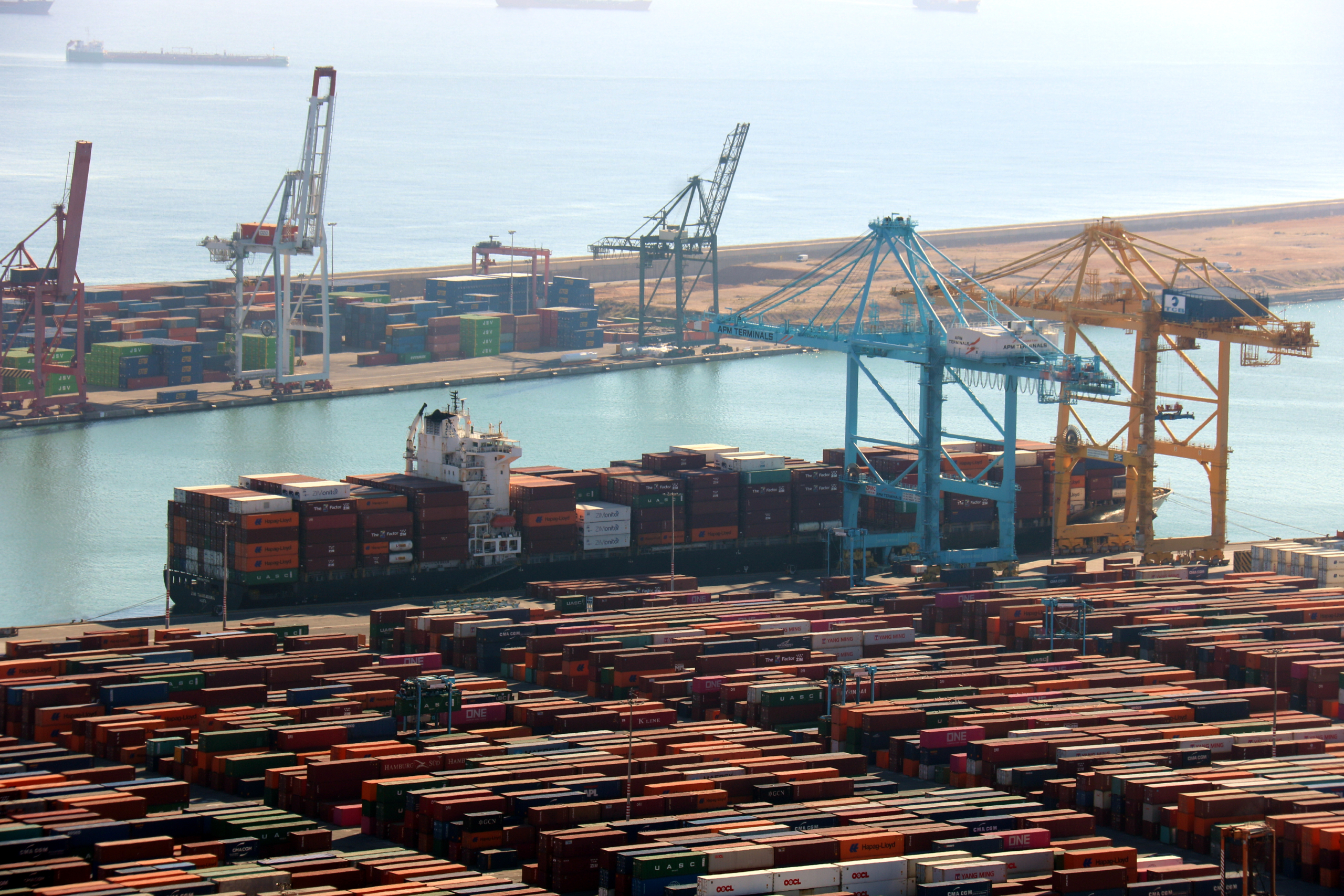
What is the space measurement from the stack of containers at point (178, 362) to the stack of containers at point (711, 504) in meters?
34.4

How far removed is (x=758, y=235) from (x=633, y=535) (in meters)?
102

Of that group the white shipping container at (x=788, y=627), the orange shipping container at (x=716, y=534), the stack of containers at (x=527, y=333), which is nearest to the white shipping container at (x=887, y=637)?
the white shipping container at (x=788, y=627)

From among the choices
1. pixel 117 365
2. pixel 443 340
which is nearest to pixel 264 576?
pixel 117 365

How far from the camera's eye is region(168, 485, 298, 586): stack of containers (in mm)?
44656

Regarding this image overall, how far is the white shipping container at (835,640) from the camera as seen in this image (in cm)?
3841

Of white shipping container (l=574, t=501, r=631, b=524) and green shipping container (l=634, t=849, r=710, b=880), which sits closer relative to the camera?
green shipping container (l=634, t=849, r=710, b=880)

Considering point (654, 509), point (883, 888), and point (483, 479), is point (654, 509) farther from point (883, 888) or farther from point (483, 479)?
point (883, 888)

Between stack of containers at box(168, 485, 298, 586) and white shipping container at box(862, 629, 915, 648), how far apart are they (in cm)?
1348

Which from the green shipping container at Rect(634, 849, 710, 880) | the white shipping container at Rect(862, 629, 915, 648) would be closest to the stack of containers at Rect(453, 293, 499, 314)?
the white shipping container at Rect(862, 629, 915, 648)

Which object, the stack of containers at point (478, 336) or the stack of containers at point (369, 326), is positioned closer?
the stack of containers at point (478, 336)

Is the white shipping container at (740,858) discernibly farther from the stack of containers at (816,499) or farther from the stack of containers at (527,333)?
the stack of containers at (527,333)

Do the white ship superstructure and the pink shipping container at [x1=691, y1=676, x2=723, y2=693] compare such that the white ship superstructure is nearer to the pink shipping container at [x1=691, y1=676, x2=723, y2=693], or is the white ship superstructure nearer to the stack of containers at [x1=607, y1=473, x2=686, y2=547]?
the stack of containers at [x1=607, y1=473, x2=686, y2=547]

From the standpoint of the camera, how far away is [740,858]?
983 inches

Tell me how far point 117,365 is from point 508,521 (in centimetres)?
3503
